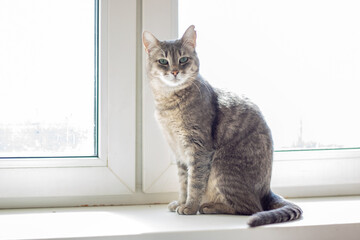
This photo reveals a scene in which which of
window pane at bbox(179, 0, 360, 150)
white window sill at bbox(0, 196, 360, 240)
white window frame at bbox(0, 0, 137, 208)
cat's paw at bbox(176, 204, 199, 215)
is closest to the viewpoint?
white window sill at bbox(0, 196, 360, 240)

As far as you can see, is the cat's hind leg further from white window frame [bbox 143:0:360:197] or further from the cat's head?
the cat's head

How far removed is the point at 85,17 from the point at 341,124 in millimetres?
1105

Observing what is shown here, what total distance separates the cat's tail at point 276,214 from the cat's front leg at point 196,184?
0.21m

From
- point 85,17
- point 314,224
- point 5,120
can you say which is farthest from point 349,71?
point 5,120

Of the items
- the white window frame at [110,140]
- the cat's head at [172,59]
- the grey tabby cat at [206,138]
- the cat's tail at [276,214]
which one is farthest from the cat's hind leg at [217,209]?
the cat's head at [172,59]

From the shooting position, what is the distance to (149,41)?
1378mm

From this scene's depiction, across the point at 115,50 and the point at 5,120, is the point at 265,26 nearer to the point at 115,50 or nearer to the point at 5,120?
the point at 115,50

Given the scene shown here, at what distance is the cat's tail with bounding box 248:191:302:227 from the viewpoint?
1161mm

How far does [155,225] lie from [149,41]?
1.96 feet

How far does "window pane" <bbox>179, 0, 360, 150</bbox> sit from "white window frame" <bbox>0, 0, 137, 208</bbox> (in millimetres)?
243

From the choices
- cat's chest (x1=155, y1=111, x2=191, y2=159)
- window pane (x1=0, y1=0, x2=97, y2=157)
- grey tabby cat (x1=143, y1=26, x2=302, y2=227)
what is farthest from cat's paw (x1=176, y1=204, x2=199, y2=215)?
window pane (x1=0, y1=0, x2=97, y2=157)

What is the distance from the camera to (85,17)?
4.85 feet

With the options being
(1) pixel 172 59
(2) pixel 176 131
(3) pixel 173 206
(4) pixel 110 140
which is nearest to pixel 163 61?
(1) pixel 172 59

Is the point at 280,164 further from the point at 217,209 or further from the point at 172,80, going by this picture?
the point at 172,80
